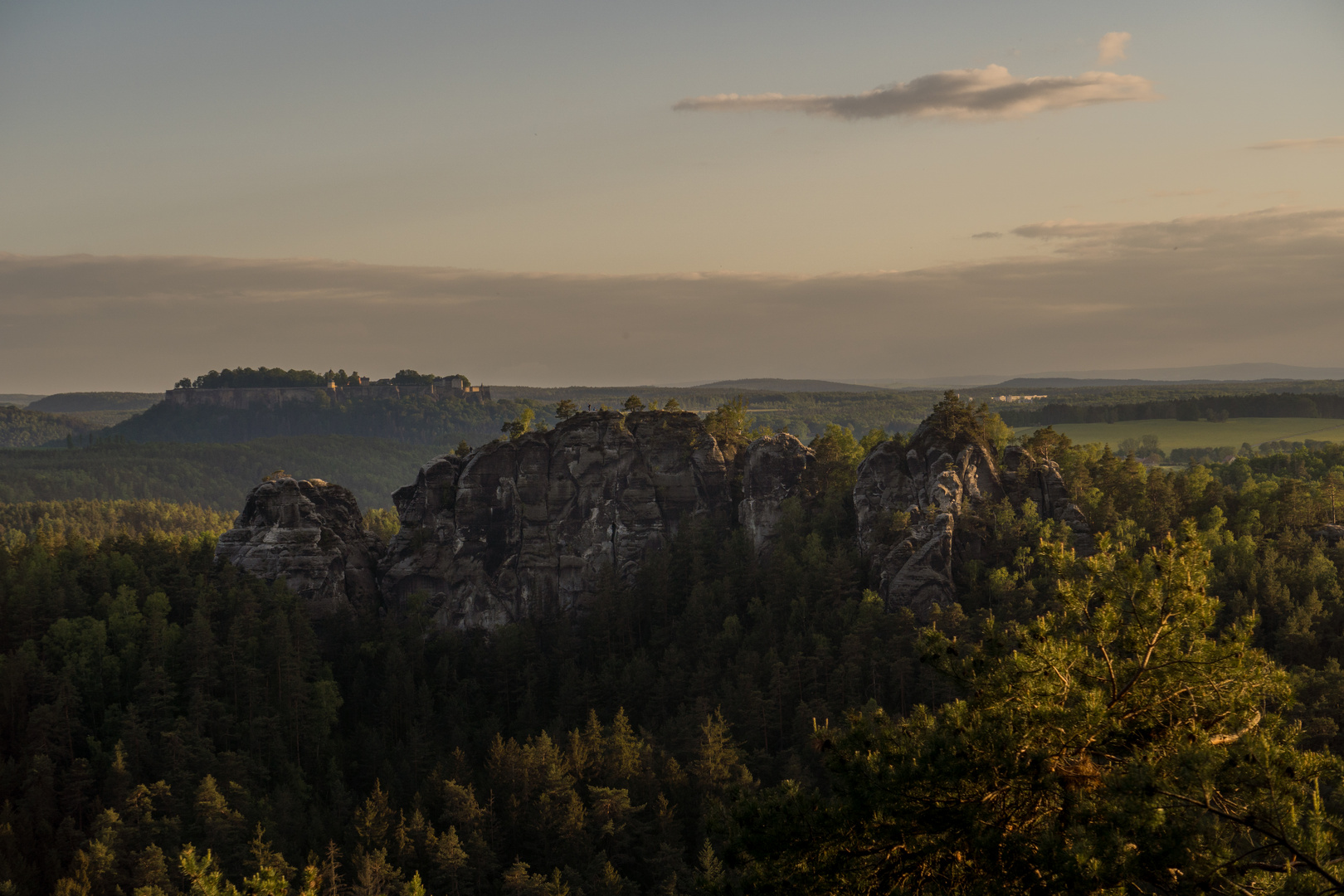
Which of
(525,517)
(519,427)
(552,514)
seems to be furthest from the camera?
(519,427)

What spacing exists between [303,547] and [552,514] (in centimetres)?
3239

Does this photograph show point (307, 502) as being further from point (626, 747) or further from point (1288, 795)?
point (1288, 795)

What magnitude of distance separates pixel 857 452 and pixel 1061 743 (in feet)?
391

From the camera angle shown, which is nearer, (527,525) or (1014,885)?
(1014,885)

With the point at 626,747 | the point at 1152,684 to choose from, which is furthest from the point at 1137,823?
the point at 626,747

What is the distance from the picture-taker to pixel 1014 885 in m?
24.8

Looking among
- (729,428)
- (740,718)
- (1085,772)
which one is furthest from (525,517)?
(1085,772)

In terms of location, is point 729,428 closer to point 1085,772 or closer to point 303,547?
point 303,547

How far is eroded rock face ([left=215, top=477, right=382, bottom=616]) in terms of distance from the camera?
436 ft

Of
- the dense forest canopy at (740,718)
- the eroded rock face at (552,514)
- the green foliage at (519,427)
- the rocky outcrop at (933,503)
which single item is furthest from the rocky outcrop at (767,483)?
the green foliage at (519,427)

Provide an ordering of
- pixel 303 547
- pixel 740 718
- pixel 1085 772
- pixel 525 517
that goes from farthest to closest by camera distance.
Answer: pixel 525 517, pixel 303 547, pixel 740 718, pixel 1085 772

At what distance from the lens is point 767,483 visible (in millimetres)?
135625

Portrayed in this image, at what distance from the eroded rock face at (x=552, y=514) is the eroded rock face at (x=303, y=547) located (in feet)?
18.2

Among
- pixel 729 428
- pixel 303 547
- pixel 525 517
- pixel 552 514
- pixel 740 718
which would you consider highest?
pixel 729 428
